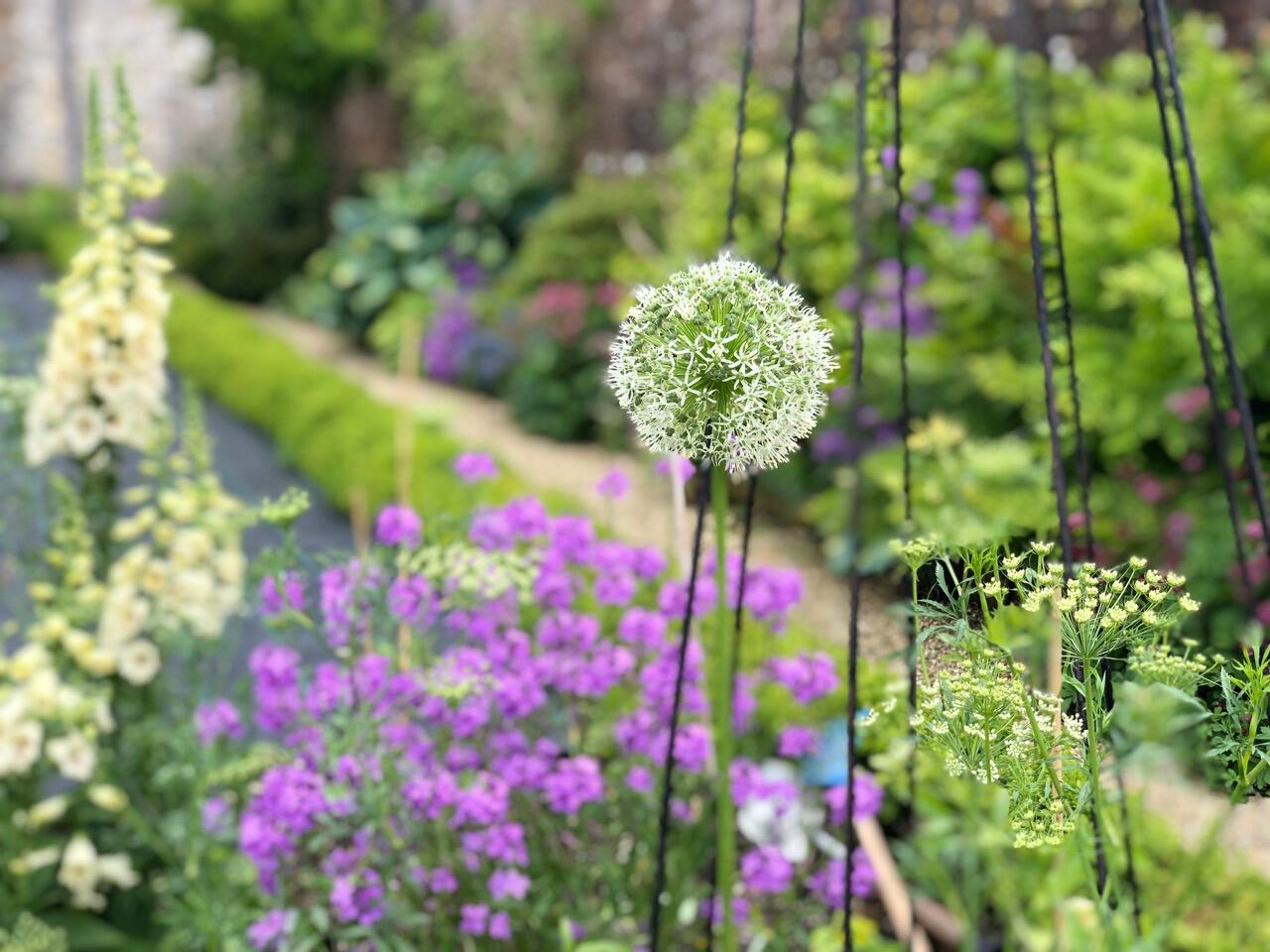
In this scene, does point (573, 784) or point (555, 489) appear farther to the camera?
point (555, 489)

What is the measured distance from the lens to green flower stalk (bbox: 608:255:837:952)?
0.76 metres

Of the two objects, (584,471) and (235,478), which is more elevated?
(584,471)

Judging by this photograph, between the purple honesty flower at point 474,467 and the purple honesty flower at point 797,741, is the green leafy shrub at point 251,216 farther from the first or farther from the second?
the purple honesty flower at point 797,741

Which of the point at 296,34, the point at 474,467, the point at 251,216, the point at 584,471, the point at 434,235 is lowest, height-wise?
the point at 474,467

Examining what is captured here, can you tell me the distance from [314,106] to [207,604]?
28.9 feet

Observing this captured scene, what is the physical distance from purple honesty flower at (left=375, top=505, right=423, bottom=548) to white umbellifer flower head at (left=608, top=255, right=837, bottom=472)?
83 cm

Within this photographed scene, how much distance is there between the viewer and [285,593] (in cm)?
143

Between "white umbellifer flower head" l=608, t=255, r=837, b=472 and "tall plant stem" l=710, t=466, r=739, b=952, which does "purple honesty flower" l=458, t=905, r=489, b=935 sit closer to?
"tall plant stem" l=710, t=466, r=739, b=952

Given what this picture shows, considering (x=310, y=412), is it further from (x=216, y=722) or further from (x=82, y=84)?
(x=82, y=84)

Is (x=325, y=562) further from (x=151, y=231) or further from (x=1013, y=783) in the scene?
(x=1013, y=783)

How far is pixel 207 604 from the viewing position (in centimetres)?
224

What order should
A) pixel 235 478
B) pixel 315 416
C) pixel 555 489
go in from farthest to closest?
pixel 235 478
pixel 315 416
pixel 555 489

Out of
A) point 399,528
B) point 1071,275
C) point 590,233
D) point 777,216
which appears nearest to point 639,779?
point 399,528

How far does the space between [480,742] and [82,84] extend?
42.8ft
